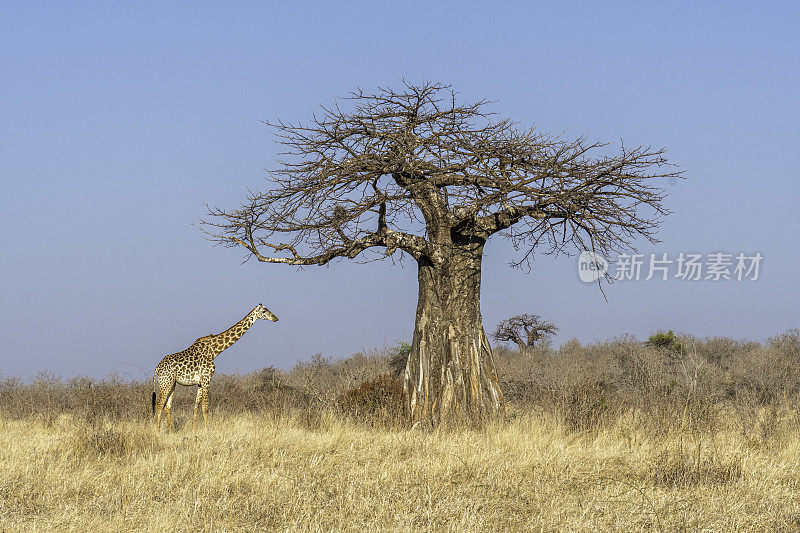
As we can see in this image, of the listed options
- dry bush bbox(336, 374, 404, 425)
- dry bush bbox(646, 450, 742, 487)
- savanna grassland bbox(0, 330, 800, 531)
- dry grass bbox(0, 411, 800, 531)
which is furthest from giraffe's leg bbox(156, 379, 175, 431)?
dry bush bbox(646, 450, 742, 487)

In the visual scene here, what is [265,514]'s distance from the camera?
7457mm

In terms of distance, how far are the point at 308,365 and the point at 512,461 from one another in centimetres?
1534

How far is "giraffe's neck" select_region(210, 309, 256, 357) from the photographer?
13.5 meters

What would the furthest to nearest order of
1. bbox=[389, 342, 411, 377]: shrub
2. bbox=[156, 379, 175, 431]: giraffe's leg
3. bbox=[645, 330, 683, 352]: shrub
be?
bbox=[645, 330, 683, 352]: shrub
bbox=[389, 342, 411, 377]: shrub
bbox=[156, 379, 175, 431]: giraffe's leg

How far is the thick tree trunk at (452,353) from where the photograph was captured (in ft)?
42.8

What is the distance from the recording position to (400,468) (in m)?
9.15

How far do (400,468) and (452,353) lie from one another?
420 centimetres

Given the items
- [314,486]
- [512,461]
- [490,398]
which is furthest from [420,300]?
[314,486]

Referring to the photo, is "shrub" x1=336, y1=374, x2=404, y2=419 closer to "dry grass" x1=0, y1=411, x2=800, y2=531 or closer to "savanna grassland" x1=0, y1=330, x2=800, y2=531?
"savanna grassland" x1=0, y1=330, x2=800, y2=531

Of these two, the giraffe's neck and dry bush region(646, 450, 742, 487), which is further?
the giraffe's neck

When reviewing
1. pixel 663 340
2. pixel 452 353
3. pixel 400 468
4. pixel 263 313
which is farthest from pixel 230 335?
pixel 663 340

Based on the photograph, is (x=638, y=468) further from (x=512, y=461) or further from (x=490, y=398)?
(x=490, y=398)

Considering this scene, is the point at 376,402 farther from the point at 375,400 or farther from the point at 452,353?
the point at 452,353

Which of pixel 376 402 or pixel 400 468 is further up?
pixel 376 402
